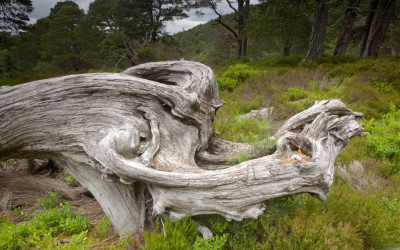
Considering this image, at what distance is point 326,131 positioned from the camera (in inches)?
132

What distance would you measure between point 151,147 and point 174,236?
3.78 ft

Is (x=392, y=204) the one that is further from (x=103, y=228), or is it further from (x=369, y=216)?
(x=103, y=228)

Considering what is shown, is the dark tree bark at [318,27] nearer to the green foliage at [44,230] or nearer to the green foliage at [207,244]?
the green foliage at [207,244]

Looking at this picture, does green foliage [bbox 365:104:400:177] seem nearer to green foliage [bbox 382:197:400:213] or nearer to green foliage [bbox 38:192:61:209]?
green foliage [bbox 382:197:400:213]

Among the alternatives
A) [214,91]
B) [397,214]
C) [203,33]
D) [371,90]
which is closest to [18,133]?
[214,91]

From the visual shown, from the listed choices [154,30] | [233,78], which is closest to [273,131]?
[233,78]

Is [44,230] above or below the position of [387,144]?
above

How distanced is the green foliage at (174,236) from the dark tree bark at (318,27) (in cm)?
1334

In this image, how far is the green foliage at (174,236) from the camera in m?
2.37

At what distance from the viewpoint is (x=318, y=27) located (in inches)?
479

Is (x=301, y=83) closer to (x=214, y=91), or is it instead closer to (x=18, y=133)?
(x=214, y=91)

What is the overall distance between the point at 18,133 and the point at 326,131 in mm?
4470

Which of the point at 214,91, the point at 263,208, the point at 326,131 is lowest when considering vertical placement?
the point at 263,208

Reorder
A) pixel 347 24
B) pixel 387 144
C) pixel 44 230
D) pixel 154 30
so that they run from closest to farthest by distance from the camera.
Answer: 1. pixel 44 230
2. pixel 387 144
3. pixel 347 24
4. pixel 154 30
